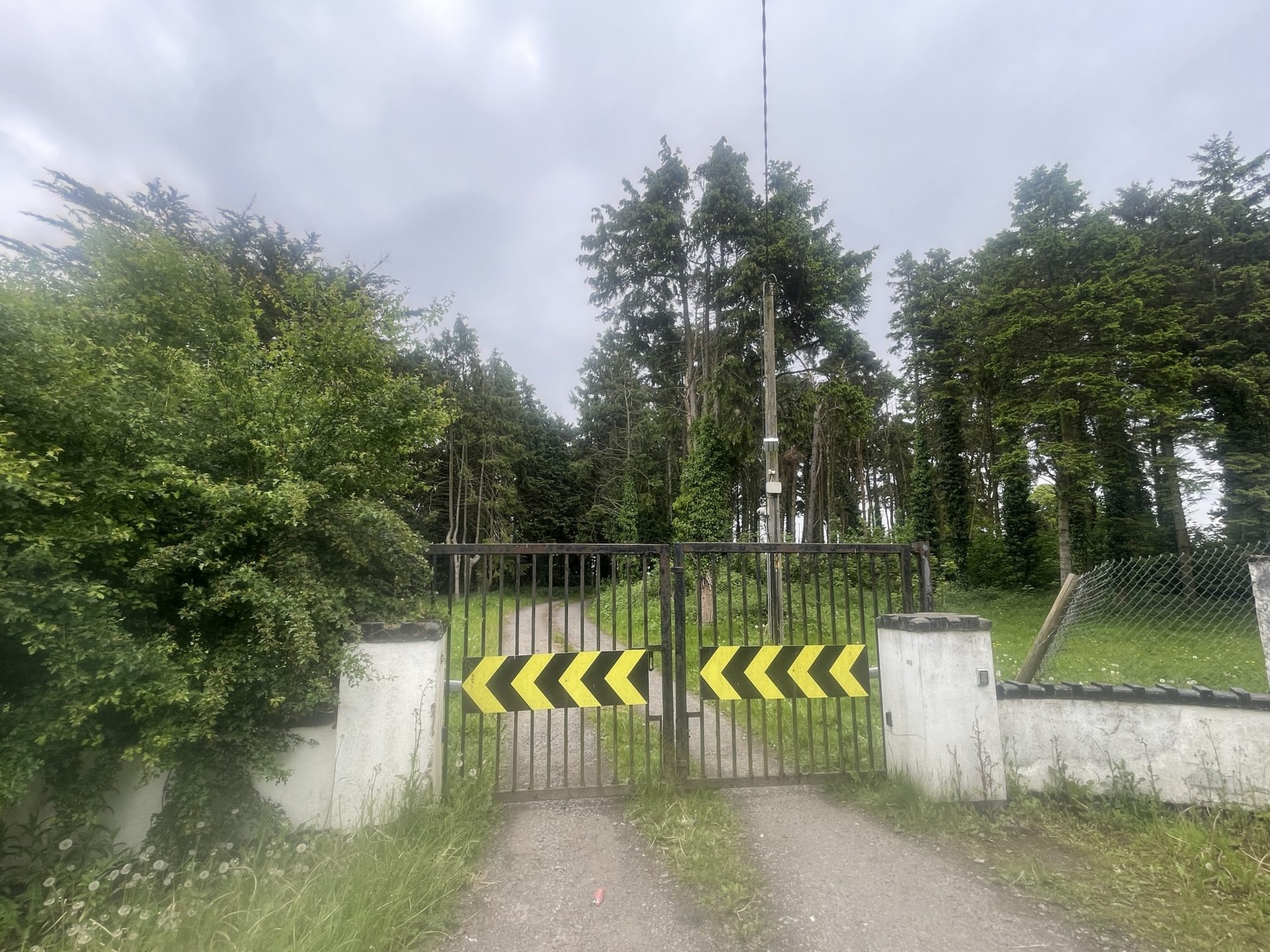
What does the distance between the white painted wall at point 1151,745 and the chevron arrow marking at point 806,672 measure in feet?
4.21

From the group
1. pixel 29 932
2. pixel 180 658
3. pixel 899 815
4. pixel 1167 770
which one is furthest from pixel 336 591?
pixel 1167 770

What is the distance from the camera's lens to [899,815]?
3.57m

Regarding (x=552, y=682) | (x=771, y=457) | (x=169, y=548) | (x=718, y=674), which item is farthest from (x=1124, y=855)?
(x=771, y=457)

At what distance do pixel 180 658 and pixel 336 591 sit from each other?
826mm

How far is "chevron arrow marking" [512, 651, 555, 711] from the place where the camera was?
3.75 meters

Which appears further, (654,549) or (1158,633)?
(1158,633)

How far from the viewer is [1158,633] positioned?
32.4 feet

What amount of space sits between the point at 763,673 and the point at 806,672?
1.11 ft

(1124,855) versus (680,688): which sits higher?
(680,688)

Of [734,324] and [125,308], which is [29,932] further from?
[734,324]

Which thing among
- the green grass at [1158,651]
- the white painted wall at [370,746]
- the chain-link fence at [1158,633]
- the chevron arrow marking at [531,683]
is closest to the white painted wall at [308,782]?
the white painted wall at [370,746]

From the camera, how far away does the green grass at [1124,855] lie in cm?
251

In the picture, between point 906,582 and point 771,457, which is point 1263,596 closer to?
point 906,582

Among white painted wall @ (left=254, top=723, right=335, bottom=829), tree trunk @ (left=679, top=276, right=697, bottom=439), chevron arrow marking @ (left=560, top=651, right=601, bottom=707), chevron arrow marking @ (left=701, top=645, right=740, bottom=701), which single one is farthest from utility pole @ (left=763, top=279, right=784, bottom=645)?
tree trunk @ (left=679, top=276, right=697, bottom=439)
